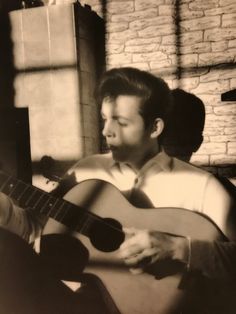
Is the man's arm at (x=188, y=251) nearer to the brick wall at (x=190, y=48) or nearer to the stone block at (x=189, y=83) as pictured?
the brick wall at (x=190, y=48)

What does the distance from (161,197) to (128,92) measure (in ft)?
1.49

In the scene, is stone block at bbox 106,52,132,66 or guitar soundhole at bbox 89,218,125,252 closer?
guitar soundhole at bbox 89,218,125,252

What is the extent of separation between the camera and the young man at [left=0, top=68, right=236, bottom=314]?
5.04 feet

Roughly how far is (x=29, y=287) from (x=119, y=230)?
0.53 m

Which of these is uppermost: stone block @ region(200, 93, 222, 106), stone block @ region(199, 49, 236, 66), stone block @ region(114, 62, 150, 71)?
stone block @ region(199, 49, 236, 66)

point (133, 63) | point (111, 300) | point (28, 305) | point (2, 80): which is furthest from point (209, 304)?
point (2, 80)

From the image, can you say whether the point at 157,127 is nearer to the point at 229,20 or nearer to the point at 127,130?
the point at 127,130

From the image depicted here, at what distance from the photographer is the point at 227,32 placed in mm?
1645

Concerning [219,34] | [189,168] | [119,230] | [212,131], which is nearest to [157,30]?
[219,34]

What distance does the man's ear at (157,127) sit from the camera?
1695mm

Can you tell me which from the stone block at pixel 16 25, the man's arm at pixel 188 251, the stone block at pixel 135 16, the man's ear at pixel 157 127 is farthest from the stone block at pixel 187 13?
the man's arm at pixel 188 251

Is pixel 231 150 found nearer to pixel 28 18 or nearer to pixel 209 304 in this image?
pixel 209 304

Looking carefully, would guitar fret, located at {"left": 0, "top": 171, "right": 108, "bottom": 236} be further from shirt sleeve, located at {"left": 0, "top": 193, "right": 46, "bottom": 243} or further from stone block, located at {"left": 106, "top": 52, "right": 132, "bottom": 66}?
stone block, located at {"left": 106, "top": 52, "right": 132, "bottom": 66}

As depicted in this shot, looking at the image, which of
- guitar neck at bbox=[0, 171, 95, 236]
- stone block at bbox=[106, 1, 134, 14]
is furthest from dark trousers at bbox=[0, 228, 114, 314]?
stone block at bbox=[106, 1, 134, 14]
